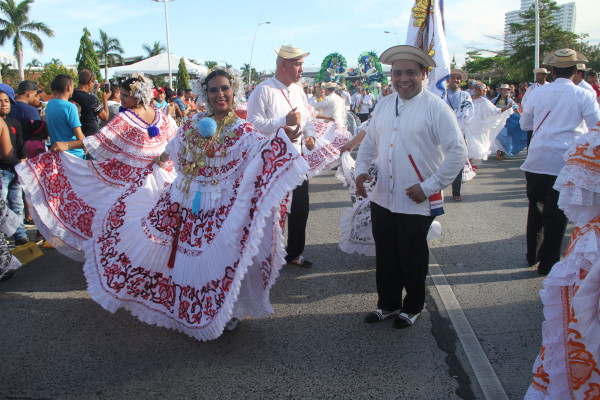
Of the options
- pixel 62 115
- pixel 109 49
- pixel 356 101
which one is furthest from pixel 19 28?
pixel 62 115

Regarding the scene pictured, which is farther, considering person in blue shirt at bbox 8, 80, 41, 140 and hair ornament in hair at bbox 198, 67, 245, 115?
person in blue shirt at bbox 8, 80, 41, 140

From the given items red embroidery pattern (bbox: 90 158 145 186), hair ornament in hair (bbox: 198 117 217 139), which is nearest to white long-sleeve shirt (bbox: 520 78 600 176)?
hair ornament in hair (bbox: 198 117 217 139)

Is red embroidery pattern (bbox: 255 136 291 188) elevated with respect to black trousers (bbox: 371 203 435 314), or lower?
elevated

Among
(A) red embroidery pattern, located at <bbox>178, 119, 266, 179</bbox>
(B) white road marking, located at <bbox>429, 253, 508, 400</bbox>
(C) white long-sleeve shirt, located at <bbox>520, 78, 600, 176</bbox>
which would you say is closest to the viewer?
(B) white road marking, located at <bbox>429, 253, 508, 400</bbox>

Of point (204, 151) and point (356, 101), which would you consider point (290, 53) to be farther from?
point (356, 101)

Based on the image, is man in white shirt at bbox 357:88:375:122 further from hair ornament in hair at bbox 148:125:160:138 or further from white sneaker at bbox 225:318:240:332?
white sneaker at bbox 225:318:240:332

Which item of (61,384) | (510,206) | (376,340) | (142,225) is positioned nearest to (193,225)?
(142,225)

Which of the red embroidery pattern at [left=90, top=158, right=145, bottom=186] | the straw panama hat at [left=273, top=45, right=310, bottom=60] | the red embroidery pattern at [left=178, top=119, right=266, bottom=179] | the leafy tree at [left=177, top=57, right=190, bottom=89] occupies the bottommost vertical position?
the red embroidery pattern at [left=90, top=158, right=145, bottom=186]

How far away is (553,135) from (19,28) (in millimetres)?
60140

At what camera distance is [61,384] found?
306cm

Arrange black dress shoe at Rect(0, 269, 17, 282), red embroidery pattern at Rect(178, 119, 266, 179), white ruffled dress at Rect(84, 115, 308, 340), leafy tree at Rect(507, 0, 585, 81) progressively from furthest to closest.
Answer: leafy tree at Rect(507, 0, 585, 81), black dress shoe at Rect(0, 269, 17, 282), red embroidery pattern at Rect(178, 119, 266, 179), white ruffled dress at Rect(84, 115, 308, 340)

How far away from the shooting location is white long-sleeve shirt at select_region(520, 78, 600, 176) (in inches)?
177

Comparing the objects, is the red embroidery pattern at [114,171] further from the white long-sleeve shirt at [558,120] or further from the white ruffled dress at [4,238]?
the white long-sleeve shirt at [558,120]

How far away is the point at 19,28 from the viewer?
171 ft
